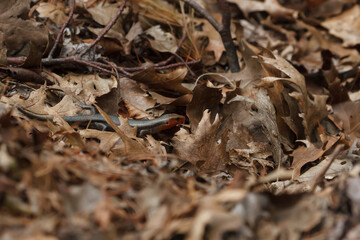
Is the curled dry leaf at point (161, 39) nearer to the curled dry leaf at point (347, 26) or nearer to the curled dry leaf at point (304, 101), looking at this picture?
the curled dry leaf at point (304, 101)

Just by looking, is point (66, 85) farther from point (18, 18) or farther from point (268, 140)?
point (268, 140)

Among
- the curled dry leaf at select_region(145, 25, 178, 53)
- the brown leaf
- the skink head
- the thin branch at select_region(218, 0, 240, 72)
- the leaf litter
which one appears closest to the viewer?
the leaf litter

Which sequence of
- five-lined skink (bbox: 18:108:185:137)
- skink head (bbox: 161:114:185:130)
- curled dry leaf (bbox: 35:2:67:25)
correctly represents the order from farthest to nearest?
curled dry leaf (bbox: 35:2:67:25), skink head (bbox: 161:114:185:130), five-lined skink (bbox: 18:108:185:137)

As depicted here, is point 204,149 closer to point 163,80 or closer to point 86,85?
point 163,80

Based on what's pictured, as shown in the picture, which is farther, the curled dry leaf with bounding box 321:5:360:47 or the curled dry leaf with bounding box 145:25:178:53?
the curled dry leaf with bounding box 321:5:360:47

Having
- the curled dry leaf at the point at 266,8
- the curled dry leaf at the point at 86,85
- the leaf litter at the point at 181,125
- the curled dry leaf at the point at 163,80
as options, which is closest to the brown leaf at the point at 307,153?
the leaf litter at the point at 181,125

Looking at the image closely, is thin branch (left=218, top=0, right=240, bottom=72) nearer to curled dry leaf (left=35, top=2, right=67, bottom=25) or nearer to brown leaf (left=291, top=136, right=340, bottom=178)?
brown leaf (left=291, top=136, right=340, bottom=178)

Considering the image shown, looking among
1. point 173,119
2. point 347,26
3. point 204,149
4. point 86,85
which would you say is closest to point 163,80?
point 173,119

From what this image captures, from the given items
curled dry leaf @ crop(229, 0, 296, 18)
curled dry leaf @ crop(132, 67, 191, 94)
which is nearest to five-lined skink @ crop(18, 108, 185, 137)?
curled dry leaf @ crop(132, 67, 191, 94)
